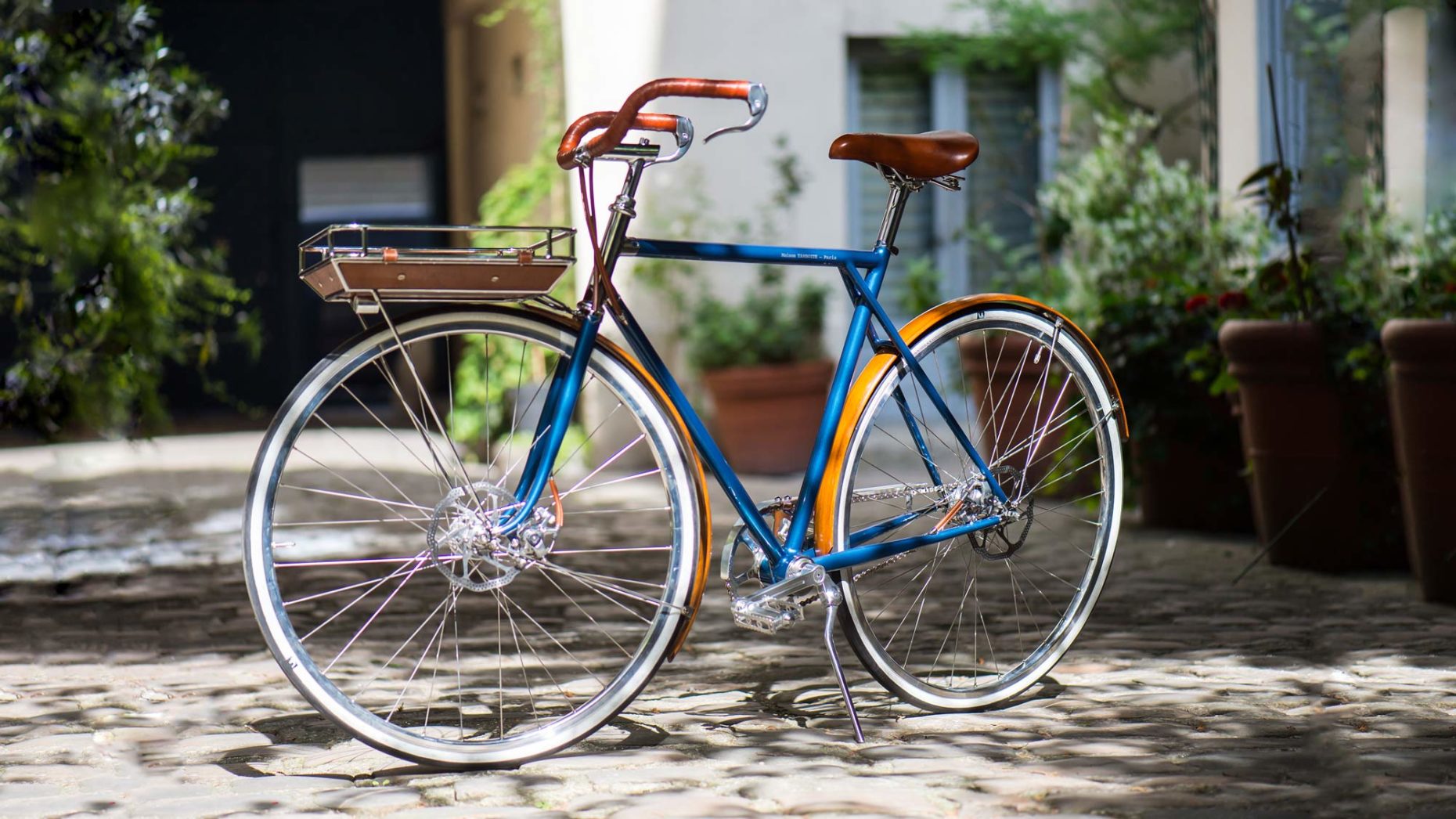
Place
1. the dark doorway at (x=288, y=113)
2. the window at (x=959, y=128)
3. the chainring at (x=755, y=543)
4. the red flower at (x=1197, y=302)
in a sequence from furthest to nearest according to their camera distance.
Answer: the dark doorway at (x=288, y=113)
the window at (x=959, y=128)
the red flower at (x=1197, y=302)
the chainring at (x=755, y=543)

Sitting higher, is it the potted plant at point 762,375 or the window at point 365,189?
the window at point 365,189

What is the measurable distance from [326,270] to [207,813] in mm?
895

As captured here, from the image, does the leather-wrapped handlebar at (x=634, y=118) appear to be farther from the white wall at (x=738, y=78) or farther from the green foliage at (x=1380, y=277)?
the white wall at (x=738, y=78)

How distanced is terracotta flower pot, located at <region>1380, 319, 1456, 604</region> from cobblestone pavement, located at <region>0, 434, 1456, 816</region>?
0.12 m

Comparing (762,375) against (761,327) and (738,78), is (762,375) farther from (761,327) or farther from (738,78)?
(738,78)

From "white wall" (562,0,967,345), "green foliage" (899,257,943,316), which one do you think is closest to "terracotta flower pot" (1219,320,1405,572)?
"green foliage" (899,257,943,316)

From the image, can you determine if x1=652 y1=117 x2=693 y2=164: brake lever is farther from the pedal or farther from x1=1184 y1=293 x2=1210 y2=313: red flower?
x1=1184 y1=293 x2=1210 y2=313: red flower

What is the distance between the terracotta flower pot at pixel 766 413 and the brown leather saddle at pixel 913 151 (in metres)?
5.06

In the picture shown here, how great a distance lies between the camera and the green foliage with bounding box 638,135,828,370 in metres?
8.23

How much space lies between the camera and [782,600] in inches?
114

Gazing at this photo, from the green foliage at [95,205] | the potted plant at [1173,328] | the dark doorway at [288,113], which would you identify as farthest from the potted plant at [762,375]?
the dark doorway at [288,113]

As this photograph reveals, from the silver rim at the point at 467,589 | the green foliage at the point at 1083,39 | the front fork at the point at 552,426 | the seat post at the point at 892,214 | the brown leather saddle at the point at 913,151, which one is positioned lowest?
the silver rim at the point at 467,589

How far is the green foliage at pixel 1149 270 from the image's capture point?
5469 mm

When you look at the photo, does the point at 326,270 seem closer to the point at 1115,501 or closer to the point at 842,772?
the point at 842,772
